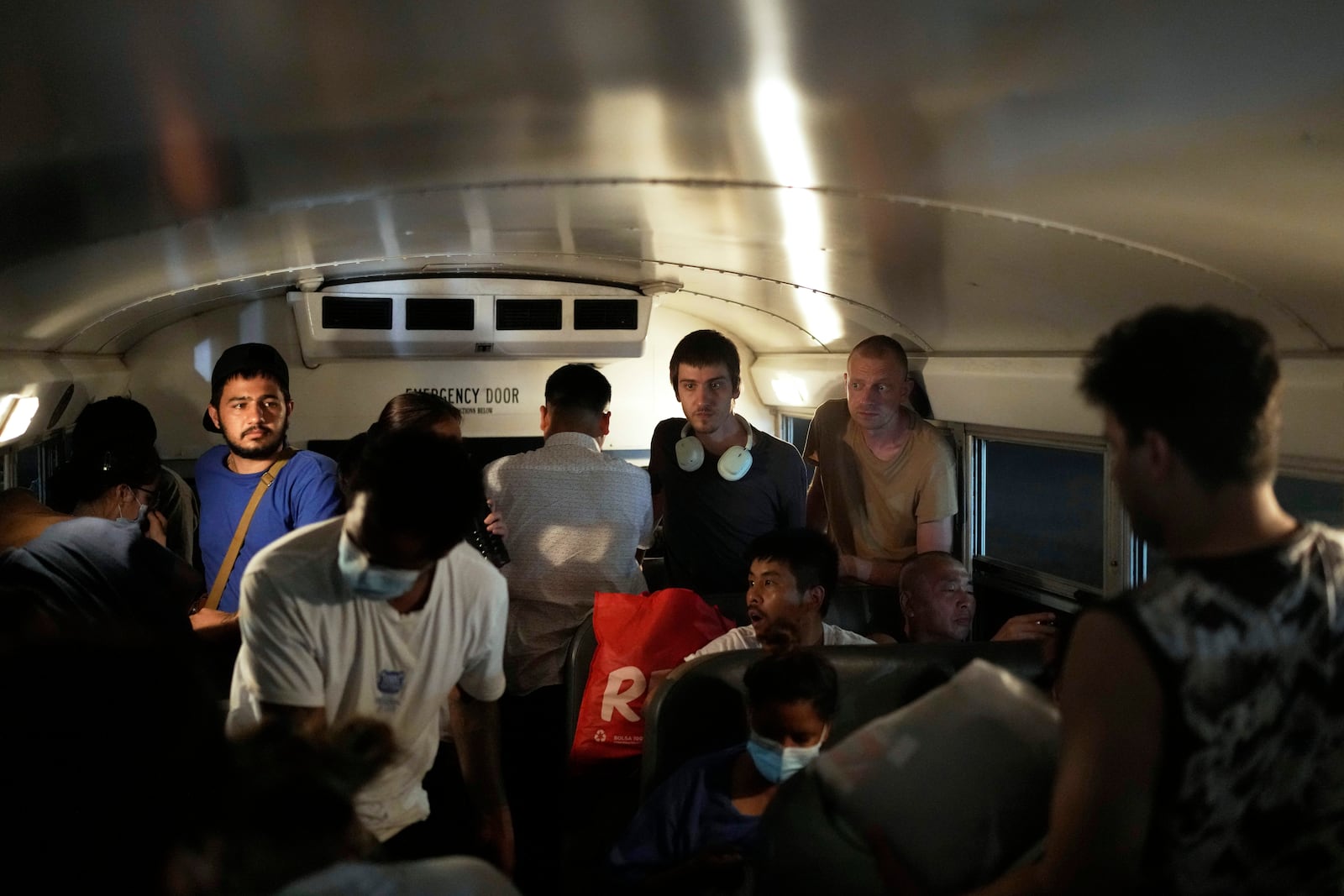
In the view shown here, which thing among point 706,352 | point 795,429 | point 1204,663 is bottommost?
point 1204,663

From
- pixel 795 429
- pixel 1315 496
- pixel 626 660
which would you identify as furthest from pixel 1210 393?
pixel 795 429

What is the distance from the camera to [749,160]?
3.04 meters

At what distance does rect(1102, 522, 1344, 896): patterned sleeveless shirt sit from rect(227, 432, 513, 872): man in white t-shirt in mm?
1198

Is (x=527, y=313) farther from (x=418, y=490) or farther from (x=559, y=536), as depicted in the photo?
(x=418, y=490)

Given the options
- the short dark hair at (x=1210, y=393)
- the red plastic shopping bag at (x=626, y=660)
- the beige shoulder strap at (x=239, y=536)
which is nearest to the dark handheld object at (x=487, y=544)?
the red plastic shopping bag at (x=626, y=660)

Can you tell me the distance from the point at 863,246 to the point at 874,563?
4.60ft

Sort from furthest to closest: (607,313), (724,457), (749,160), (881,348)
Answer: (607,313) → (881,348) → (724,457) → (749,160)

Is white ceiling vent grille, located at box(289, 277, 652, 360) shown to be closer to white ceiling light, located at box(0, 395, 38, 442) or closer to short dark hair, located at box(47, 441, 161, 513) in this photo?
white ceiling light, located at box(0, 395, 38, 442)

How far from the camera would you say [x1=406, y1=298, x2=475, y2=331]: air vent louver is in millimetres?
7121

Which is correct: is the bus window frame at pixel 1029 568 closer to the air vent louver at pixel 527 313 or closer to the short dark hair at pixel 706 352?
the short dark hair at pixel 706 352

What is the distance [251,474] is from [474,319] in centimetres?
356

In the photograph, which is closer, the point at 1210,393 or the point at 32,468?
the point at 1210,393

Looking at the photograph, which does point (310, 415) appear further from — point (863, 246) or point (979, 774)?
point (979, 774)

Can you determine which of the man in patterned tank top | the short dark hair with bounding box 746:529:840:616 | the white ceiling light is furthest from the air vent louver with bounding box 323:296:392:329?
the man in patterned tank top
